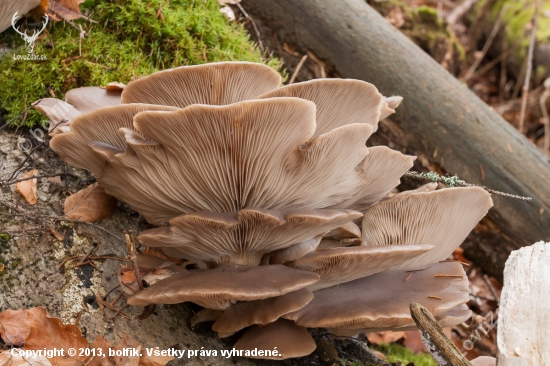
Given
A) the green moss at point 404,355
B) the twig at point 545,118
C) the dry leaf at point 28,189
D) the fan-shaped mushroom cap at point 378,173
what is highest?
the fan-shaped mushroom cap at point 378,173

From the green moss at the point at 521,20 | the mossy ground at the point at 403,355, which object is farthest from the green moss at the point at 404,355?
the green moss at the point at 521,20

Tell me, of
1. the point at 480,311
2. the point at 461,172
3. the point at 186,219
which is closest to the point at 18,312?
the point at 186,219

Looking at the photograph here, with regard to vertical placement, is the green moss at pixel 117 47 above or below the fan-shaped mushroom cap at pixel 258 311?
above

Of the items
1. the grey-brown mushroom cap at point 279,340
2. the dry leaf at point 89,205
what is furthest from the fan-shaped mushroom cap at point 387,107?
the dry leaf at point 89,205

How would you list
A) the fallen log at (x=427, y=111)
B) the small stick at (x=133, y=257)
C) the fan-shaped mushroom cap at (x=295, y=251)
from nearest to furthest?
the small stick at (x=133, y=257) → the fan-shaped mushroom cap at (x=295, y=251) → the fallen log at (x=427, y=111)

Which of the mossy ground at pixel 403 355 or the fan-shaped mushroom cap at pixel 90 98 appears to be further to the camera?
the mossy ground at pixel 403 355

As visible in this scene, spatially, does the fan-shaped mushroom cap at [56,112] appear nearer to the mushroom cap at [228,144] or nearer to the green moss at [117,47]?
the mushroom cap at [228,144]

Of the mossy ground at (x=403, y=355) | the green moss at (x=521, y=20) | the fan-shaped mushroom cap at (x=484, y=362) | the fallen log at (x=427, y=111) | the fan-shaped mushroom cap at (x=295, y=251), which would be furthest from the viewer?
the green moss at (x=521, y=20)

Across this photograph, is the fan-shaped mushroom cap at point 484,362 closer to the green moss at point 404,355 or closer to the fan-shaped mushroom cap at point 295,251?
the green moss at point 404,355
